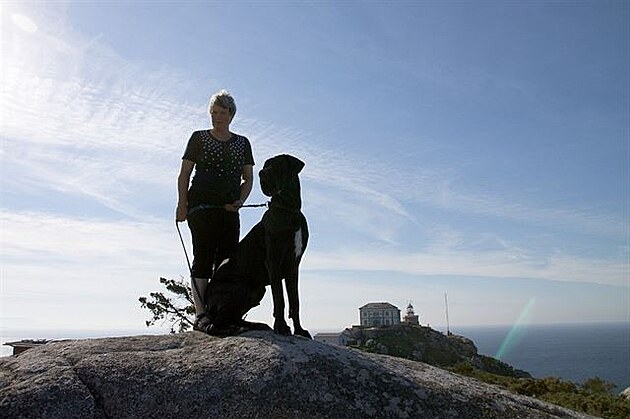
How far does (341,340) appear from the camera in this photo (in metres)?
64.8

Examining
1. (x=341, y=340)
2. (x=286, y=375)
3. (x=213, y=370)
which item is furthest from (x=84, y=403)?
(x=341, y=340)

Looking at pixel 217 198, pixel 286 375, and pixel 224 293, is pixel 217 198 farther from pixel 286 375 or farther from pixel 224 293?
pixel 286 375

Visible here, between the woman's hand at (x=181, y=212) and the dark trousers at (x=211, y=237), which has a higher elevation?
the woman's hand at (x=181, y=212)

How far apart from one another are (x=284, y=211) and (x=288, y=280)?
2.34 ft

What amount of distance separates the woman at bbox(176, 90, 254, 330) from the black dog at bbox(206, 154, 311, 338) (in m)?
0.52

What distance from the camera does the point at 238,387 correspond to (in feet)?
13.6

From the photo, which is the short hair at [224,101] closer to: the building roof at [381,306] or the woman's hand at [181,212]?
the woman's hand at [181,212]

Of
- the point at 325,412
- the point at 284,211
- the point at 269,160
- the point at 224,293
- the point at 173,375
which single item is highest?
the point at 269,160

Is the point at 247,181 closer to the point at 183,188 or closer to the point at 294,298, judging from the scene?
the point at 183,188

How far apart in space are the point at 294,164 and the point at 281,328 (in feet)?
5.22

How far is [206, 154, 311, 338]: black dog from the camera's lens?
5457 mm

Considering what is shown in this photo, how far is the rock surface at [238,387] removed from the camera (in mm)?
3990

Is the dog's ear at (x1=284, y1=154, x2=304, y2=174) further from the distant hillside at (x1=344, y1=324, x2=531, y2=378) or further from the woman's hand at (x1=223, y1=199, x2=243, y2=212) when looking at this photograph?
the distant hillside at (x1=344, y1=324, x2=531, y2=378)

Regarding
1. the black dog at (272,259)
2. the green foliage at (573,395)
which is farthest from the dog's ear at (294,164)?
the green foliage at (573,395)
